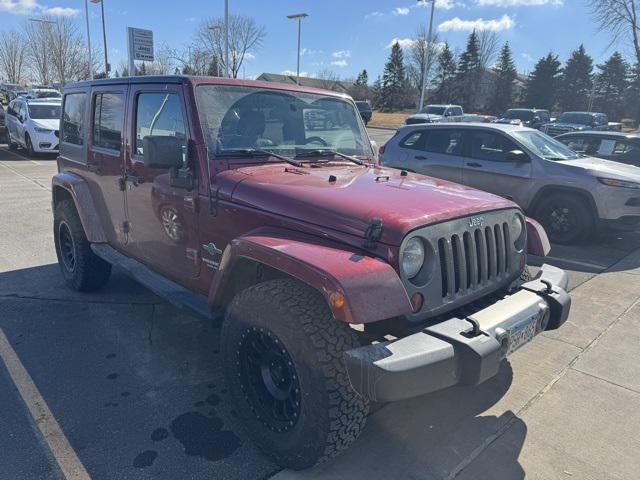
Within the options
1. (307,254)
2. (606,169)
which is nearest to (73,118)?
(307,254)

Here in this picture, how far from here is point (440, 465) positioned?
8.52ft

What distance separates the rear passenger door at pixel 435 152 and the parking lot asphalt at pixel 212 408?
3755 mm

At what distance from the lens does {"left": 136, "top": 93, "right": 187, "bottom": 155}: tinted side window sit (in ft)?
10.7

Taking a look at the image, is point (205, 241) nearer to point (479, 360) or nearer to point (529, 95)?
point (479, 360)

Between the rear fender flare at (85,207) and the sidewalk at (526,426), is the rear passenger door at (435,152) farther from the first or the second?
the rear fender flare at (85,207)

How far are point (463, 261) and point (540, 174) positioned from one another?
17.5 feet

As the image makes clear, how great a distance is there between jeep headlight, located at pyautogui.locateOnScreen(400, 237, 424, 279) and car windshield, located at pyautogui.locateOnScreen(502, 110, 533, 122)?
92.5 feet

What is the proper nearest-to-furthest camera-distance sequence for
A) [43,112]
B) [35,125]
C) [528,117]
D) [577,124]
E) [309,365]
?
1. [309,365]
2. [35,125]
3. [43,112]
4. [577,124]
5. [528,117]

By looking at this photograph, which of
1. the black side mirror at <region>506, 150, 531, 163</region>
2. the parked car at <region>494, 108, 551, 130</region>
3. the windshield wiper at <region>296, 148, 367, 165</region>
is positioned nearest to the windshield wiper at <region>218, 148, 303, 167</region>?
the windshield wiper at <region>296, 148, 367, 165</region>

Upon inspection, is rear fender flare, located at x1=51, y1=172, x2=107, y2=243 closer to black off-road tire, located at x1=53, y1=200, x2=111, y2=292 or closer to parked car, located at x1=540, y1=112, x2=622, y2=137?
black off-road tire, located at x1=53, y1=200, x2=111, y2=292

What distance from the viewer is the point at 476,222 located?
2723 millimetres

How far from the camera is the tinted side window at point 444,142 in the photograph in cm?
806

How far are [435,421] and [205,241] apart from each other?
1838 mm

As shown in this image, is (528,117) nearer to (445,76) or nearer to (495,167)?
(495,167)
